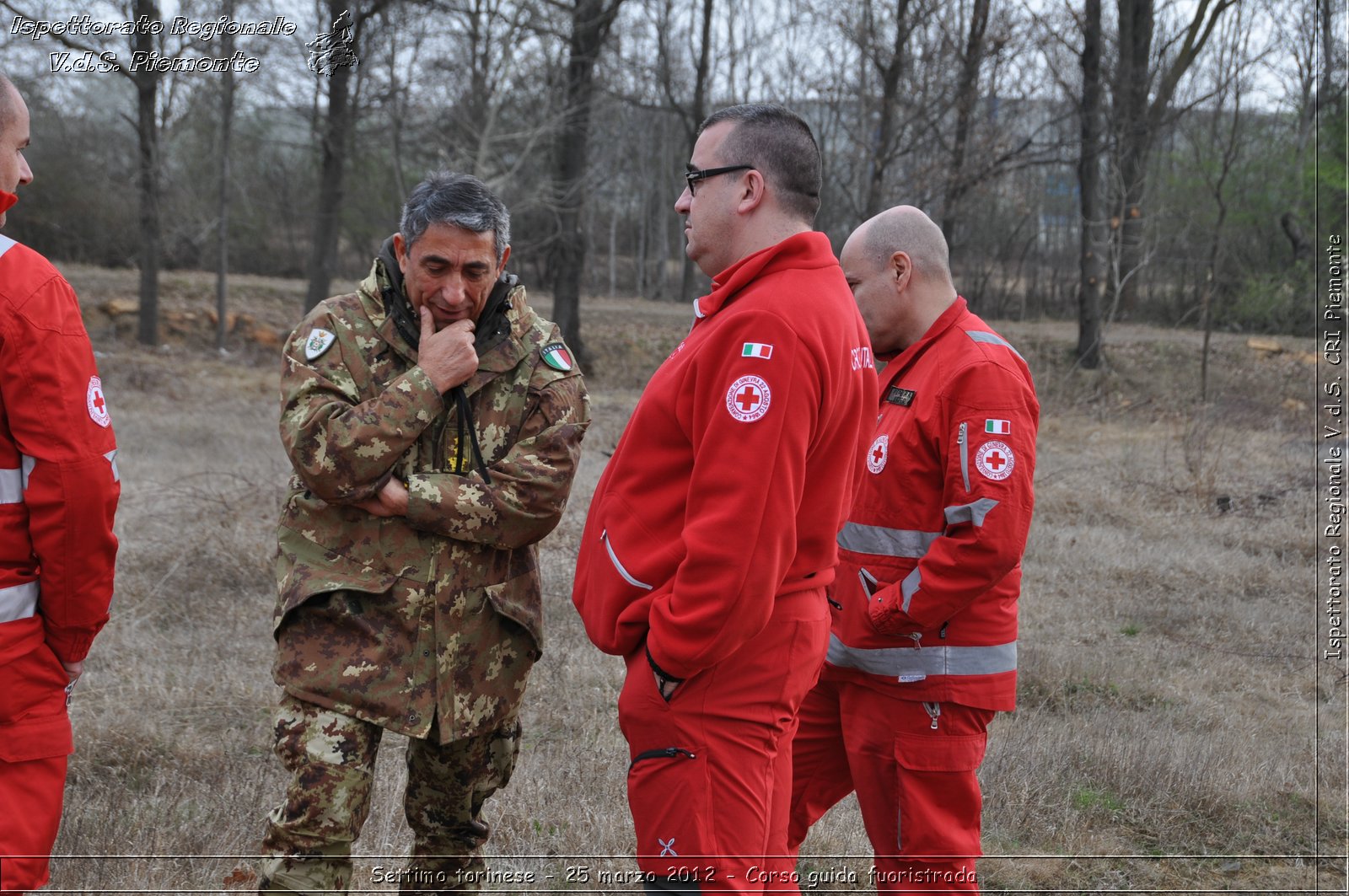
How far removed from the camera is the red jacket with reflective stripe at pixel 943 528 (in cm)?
318

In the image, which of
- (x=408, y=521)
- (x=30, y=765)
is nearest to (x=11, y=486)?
(x=30, y=765)

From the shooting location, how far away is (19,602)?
2.65 meters

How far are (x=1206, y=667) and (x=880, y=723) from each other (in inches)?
168

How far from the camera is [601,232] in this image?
44.2m

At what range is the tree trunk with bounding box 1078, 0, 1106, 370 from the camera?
21.2m

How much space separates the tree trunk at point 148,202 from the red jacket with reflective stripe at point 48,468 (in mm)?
18630

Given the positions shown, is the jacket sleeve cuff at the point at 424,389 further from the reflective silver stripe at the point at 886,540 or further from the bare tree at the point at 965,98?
the bare tree at the point at 965,98

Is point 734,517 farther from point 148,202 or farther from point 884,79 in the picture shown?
point 148,202

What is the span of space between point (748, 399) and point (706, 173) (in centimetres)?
63

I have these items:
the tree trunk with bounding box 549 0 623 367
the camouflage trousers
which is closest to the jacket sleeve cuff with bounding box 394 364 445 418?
the camouflage trousers

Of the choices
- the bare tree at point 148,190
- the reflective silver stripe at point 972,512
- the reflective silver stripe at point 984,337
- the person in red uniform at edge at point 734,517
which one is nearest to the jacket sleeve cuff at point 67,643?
the person in red uniform at edge at point 734,517

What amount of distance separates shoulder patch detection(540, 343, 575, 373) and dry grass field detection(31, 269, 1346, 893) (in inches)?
74.5

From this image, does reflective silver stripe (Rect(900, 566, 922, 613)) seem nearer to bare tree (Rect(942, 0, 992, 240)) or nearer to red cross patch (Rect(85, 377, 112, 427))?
red cross patch (Rect(85, 377, 112, 427))

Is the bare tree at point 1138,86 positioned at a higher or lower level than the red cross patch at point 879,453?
higher
